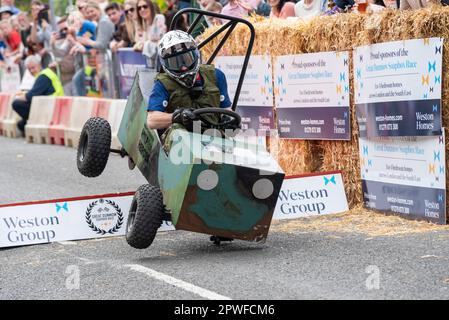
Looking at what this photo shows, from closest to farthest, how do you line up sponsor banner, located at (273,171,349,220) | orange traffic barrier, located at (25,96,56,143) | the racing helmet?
the racing helmet
sponsor banner, located at (273,171,349,220)
orange traffic barrier, located at (25,96,56,143)

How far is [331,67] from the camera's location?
11641 millimetres

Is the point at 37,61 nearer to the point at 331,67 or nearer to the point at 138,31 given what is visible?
the point at 138,31

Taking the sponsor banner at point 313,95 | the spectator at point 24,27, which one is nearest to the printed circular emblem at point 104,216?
the sponsor banner at point 313,95

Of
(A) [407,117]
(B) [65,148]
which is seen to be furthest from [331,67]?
(B) [65,148]

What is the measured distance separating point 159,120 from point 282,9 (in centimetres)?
563

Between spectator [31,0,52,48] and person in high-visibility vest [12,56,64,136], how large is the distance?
1.93 meters

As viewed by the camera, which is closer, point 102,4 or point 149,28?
point 149,28

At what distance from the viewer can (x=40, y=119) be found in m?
21.2

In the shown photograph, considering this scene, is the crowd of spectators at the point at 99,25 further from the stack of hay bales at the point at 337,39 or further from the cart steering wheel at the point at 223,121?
the cart steering wheel at the point at 223,121

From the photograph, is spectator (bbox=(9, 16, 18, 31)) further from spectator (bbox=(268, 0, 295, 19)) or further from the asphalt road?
the asphalt road

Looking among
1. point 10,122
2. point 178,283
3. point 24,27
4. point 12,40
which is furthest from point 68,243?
point 12,40

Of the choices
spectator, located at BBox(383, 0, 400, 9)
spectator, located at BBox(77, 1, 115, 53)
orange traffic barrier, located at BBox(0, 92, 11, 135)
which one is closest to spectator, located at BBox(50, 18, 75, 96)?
spectator, located at BBox(77, 1, 115, 53)

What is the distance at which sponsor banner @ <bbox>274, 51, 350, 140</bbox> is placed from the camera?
1153 cm

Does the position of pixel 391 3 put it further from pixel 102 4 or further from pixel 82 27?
pixel 102 4
